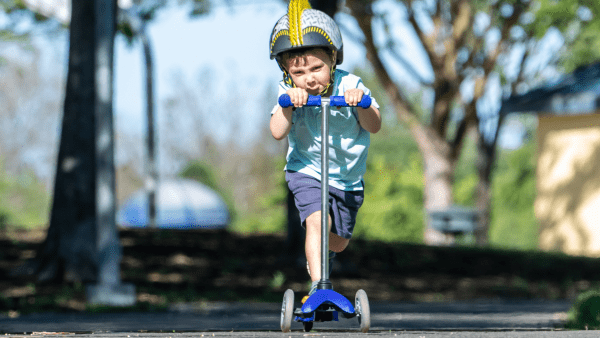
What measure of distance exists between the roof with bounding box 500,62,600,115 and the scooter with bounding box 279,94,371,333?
13.3 metres

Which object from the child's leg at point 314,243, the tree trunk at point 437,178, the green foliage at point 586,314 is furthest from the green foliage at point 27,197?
the child's leg at point 314,243

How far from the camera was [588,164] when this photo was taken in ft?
54.9

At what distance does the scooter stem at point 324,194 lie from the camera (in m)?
3.94

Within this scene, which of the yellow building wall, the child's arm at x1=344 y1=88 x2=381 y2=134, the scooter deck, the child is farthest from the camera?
the yellow building wall

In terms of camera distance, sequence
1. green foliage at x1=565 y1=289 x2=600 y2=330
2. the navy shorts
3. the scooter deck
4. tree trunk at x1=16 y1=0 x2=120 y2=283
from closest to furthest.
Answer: the scooter deck
the navy shorts
green foliage at x1=565 y1=289 x2=600 y2=330
tree trunk at x1=16 y1=0 x2=120 y2=283

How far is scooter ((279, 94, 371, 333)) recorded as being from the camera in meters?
3.85

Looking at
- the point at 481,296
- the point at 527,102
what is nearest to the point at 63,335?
the point at 481,296

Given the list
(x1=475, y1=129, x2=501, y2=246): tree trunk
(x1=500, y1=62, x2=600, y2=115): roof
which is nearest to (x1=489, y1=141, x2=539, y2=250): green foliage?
(x1=475, y1=129, x2=501, y2=246): tree trunk

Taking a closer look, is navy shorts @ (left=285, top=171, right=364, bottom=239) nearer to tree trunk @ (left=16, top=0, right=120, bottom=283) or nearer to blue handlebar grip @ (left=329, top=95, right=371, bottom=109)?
blue handlebar grip @ (left=329, top=95, right=371, bottom=109)

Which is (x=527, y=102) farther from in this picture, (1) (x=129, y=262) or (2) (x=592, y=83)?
(1) (x=129, y=262)

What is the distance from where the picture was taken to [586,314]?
195 inches

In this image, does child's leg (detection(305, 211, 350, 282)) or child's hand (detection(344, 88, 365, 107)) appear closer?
child's hand (detection(344, 88, 365, 107))

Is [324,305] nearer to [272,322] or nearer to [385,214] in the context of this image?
[272,322]

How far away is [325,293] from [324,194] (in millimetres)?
511
